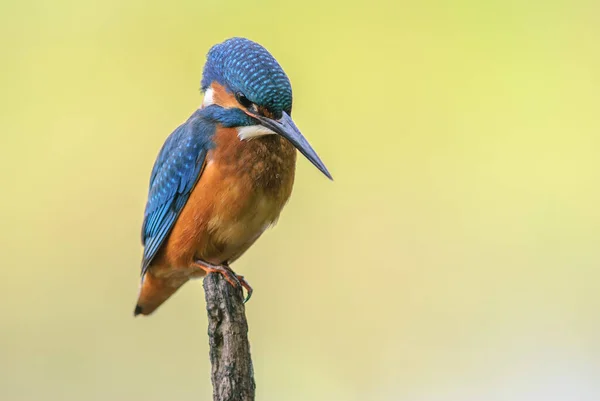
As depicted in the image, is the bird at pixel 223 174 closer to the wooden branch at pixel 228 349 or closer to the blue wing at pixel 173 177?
the blue wing at pixel 173 177

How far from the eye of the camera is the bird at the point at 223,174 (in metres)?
2.54

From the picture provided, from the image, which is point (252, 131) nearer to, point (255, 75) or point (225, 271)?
point (255, 75)

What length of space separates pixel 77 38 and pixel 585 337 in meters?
3.41

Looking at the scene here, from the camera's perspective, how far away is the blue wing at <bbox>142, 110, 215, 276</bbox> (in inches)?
106

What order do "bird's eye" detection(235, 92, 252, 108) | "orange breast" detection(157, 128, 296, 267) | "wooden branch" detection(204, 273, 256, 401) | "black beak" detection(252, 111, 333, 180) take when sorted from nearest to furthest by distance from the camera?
"wooden branch" detection(204, 273, 256, 401) < "black beak" detection(252, 111, 333, 180) < "bird's eye" detection(235, 92, 252, 108) < "orange breast" detection(157, 128, 296, 267)

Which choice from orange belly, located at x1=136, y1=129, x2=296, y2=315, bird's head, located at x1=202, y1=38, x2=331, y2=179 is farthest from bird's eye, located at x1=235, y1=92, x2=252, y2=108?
orange belly, located at x1=136, y1=129, x2=296, y2=315

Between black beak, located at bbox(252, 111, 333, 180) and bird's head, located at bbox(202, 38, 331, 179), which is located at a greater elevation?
bird's head, located at bbox(202, 38, 331, 179)

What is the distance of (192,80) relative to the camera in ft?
14.7

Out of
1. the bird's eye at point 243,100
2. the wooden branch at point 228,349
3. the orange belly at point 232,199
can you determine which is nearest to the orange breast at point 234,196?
the orange belly at point 232,199

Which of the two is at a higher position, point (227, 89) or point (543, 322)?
point (227, 89)

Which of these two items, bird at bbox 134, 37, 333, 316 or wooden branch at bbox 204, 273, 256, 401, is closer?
wooden branch at bbox 204, 273, 256, 401

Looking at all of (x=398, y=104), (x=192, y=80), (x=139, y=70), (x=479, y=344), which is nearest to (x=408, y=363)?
(x=479, y=344)

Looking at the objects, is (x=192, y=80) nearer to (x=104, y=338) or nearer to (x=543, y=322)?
(x=104, y=338)

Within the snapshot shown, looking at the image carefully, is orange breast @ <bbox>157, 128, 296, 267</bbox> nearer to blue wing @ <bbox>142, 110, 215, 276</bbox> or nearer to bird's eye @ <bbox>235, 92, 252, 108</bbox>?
blue wing @ <bbox>142, 110, 215, 276</bbox>
